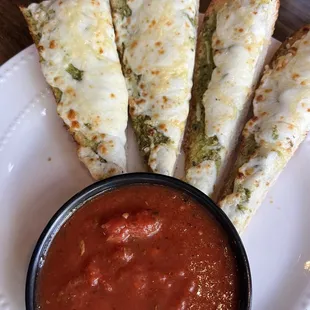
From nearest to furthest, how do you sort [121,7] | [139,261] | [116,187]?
[139,261], [116,187], [121,7]

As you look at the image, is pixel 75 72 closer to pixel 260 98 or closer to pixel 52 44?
pixel 52 44

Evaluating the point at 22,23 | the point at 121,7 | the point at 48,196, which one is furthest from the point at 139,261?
the point at 22,23

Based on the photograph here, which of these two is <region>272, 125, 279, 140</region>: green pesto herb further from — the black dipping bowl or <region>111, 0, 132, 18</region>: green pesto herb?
<region>111, 0, 132, 18</region>: green pesto herb

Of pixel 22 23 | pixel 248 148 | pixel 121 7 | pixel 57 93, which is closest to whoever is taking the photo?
pixel 248 148

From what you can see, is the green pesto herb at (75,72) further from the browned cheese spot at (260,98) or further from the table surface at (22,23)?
the browned cheese spot at (260,98)

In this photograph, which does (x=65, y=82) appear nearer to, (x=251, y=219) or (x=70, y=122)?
(x=70, y=122)

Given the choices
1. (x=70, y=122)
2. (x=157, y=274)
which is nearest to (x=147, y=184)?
(x=157, y=274)

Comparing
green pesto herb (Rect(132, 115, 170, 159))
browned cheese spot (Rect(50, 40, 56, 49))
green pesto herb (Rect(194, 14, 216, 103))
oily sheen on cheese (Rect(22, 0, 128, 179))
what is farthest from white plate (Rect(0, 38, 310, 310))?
green pesto herb (Rect(194, 14, 216, 103))
